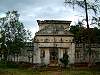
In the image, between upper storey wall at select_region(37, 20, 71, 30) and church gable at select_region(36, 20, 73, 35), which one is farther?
upper storey wall at select_region(37, 20, 71, 30)

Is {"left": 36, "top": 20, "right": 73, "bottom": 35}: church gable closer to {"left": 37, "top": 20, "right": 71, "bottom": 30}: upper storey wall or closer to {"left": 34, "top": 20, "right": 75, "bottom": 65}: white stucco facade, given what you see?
{"left": 34, "top": 20, "right": 75, "bottom": 65}: white stucco facade

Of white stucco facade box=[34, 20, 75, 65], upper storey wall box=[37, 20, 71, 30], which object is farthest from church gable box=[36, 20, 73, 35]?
upper storey wall box=[37, 20, 71, 30]

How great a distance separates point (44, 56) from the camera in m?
42.2

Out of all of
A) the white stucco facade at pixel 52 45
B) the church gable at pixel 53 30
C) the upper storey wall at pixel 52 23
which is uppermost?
the upper storey wall at pixel 52 23

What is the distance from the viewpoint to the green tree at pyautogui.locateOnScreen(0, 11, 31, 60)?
136 feet

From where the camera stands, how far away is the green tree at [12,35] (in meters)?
41.5

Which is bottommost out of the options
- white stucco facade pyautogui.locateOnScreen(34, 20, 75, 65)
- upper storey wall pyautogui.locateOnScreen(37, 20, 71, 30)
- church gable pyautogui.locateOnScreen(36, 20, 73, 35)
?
white stucco facade pyautogui.locateOnScreen(34, 20, 75, 65)

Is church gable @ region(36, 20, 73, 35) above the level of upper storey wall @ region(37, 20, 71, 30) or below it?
below

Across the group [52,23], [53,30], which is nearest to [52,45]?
[53,30]

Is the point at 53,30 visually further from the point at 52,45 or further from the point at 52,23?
the point at 52,45

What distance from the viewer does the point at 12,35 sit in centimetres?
4250

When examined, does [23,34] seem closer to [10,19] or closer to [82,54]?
[10,19]

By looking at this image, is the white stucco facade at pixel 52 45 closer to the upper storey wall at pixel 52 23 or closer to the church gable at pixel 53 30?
the church gable at pixel 53 30

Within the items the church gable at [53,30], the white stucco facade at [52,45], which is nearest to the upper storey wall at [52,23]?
the church gable at [53,30]
